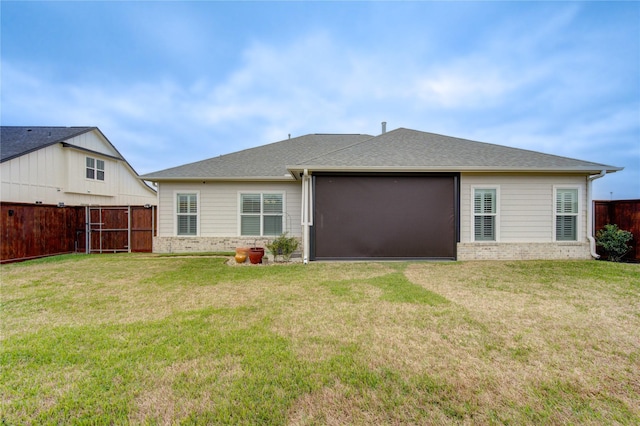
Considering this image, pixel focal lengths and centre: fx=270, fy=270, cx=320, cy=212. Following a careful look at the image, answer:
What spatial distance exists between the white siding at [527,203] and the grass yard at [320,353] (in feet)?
10.0

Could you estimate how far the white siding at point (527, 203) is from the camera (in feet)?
28.2

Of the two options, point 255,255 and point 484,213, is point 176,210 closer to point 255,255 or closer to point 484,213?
point 255,255

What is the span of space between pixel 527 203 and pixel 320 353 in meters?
8.96

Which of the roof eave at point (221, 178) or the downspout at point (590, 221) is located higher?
the roof eave at point (221, 178)

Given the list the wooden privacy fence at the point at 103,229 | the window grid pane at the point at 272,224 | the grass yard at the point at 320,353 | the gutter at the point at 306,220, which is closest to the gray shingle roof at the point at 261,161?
the window grid pane at the point at 272,224

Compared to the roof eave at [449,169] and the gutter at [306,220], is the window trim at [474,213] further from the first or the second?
the gutter at [306,220]

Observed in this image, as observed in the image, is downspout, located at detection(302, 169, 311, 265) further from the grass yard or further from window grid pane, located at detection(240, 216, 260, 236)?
window grid pane, located at detection(240, 216, 260, 236)

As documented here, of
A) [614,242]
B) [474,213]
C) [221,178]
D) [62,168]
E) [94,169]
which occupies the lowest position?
[614,242]

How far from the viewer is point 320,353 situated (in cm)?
285

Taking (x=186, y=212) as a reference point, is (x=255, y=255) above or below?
below

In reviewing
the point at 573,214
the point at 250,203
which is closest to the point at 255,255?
the point at 250,203

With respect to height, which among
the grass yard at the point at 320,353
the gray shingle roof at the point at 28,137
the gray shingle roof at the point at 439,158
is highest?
the gray shingle roof at the point at 28,137

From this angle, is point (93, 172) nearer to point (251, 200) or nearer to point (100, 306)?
point (251, 200)

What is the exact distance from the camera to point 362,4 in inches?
431
